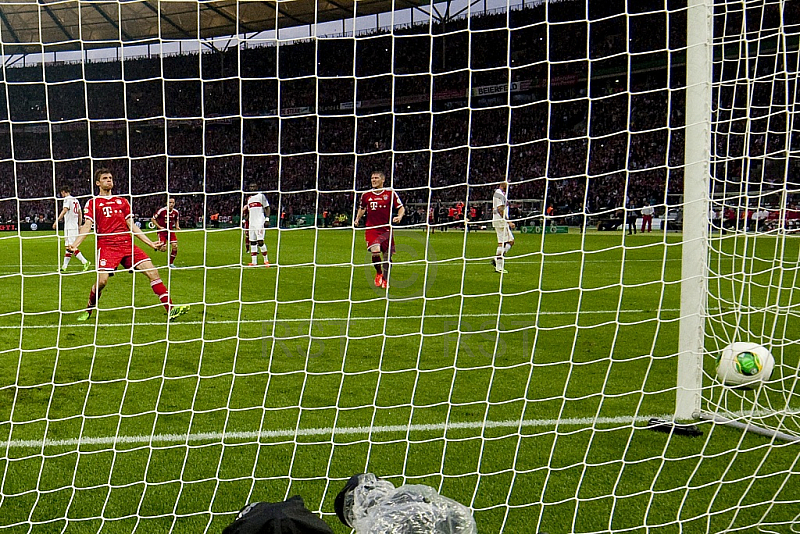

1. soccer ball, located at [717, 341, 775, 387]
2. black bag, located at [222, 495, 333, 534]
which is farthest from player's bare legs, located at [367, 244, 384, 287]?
black bag, located at [222, 495, 333, 534]

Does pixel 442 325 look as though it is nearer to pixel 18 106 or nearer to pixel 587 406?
pixel 587 406

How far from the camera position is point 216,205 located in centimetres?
2936

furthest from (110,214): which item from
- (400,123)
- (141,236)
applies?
(400,123)

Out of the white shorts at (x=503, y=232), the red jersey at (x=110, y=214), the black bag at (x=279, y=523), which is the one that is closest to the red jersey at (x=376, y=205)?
the white shorts at (x=503, y=232)

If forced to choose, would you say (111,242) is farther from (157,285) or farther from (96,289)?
(157,285)

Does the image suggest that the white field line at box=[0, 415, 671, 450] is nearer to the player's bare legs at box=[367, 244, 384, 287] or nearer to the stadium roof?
the player's bare legs at box=[367, 244, 384, 287]

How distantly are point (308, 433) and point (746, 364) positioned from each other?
225 cm

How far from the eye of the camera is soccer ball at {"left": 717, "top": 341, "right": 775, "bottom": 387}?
3.50 metres

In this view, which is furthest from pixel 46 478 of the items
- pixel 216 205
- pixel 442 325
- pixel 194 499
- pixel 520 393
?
pixel 216 205

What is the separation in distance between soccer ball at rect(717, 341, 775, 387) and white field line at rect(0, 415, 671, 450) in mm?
413

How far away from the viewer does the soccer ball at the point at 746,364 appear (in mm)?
3496

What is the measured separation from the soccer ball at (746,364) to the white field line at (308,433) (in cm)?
41

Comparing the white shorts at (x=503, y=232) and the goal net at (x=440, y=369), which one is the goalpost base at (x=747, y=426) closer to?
the goal net at (x=440, y=369)

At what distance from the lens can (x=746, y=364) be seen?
139 inches
